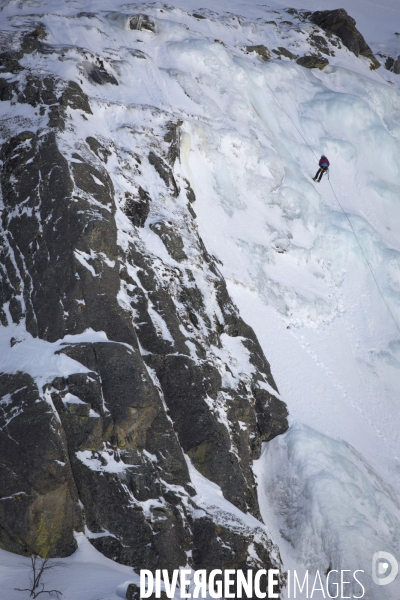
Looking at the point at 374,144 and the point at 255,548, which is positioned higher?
the point at 374,144

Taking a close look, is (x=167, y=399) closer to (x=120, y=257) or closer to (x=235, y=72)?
(x=120, y=257)

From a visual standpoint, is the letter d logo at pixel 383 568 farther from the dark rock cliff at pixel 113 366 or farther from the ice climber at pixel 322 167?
the ice climber at pixel 322 167

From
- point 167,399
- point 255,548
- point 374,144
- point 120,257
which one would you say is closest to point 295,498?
point 255,548

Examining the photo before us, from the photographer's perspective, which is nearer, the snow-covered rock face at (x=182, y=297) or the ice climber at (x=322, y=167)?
the snow-covered rock face at (x=182, y=297)

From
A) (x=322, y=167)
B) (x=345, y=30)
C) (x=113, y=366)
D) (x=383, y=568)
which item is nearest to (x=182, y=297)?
(x=113, y=366)

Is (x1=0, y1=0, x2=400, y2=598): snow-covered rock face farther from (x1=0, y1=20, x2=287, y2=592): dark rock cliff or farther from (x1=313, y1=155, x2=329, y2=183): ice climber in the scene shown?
(x1=313, y1=155, x2=329, y2=183): ice climber

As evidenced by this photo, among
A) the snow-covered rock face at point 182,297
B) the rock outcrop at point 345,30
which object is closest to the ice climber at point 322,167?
the snow-covered rock face at point 182,297

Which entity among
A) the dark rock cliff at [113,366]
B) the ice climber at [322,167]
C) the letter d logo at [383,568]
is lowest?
the letter d logo at [383,568]

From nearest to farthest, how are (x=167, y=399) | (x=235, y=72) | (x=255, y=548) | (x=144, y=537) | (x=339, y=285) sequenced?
(x=144, y=537), (x=255, y=548), (x=167, y=399), (x=339, y=285), (x=235, y=72)
